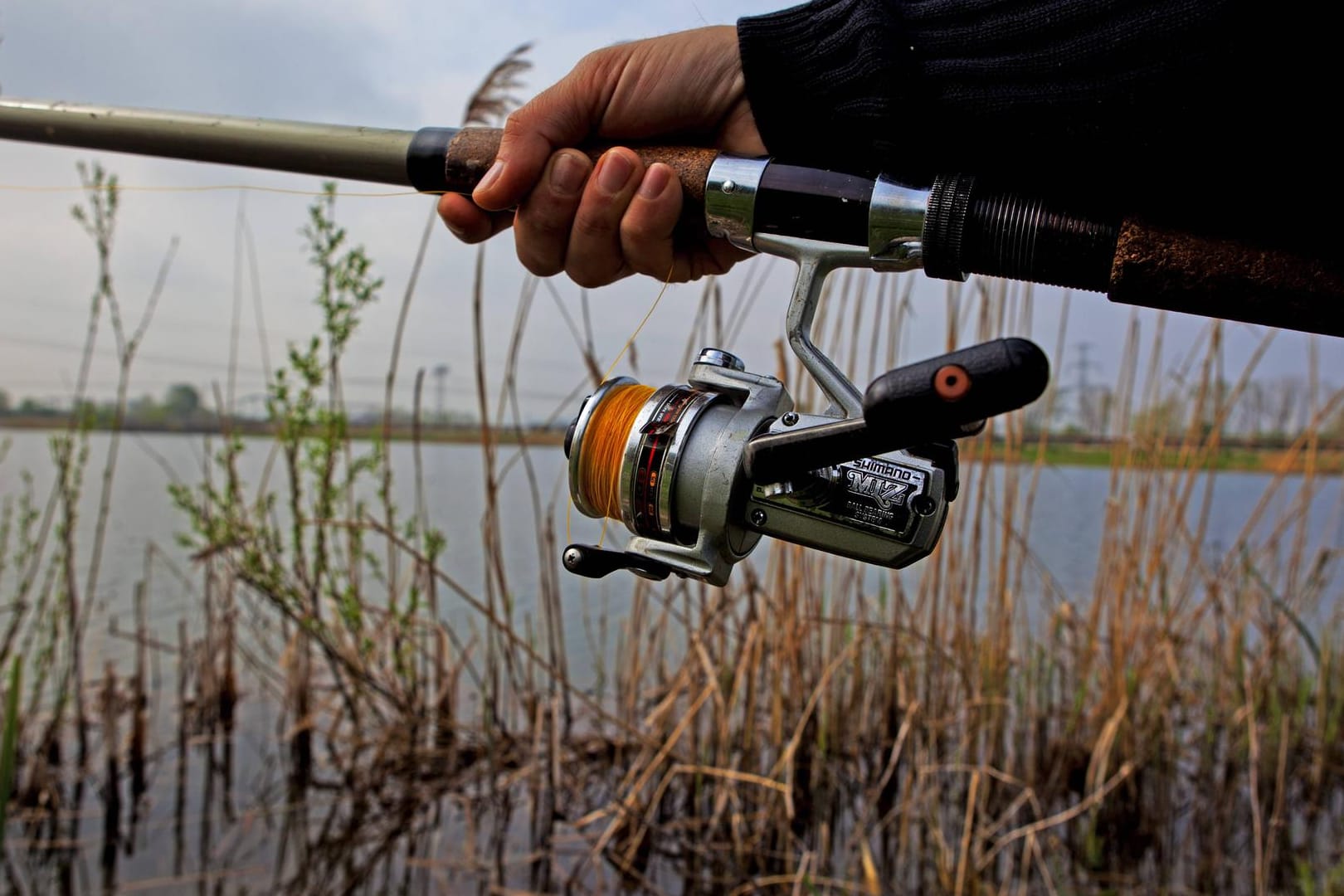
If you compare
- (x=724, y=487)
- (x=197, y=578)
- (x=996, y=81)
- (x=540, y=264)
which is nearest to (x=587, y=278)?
(x=540, y=264)

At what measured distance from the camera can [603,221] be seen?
130 cm

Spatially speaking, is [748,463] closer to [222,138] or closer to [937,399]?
[937,399]

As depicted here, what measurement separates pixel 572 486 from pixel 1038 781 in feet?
7.92

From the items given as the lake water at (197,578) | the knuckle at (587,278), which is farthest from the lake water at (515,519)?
the knuckle at (587,278)

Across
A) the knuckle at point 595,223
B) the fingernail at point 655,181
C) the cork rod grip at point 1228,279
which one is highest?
the fingernail at point 655,181

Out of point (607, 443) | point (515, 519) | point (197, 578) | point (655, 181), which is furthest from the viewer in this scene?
point (515, 519)

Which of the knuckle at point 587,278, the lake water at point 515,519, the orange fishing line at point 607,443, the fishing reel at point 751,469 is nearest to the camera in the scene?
the fishing reel at point 751,469

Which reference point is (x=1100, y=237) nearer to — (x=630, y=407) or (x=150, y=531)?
(x=630, y=407)

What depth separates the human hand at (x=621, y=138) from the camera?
124 centimetres

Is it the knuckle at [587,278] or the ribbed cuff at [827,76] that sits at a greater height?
the ribbed cuff at [827,76]

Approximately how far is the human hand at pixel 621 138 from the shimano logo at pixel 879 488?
445mm

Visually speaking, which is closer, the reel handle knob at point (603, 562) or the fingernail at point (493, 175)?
the reel handle knob at point (603, 562)

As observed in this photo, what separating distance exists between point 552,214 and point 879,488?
613 millimetres

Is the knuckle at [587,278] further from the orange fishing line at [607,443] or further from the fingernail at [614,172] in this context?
the orange fishing line at [607,443]
